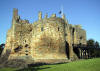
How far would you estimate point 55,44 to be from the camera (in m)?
27.2

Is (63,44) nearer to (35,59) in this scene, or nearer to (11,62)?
(35,59)

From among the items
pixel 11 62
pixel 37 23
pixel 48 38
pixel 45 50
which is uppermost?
pixel 37 23

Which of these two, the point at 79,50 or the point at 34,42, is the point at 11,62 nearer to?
the point at 34,42

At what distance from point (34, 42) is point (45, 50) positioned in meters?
3.45

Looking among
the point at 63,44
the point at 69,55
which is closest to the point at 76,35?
the point at 69,55

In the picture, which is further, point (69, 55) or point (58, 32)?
point (69, 55)

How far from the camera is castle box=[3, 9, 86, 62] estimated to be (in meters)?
27.1

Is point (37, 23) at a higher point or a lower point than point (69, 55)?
higher

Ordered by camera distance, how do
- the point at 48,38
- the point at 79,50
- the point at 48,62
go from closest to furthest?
the point at 48,62 < the point at 48,38 < the point at 79,50

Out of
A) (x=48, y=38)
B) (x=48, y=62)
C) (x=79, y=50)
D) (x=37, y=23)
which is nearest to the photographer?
(x=48, y=62)

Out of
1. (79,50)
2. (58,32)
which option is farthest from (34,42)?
(79,50)

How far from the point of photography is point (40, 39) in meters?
28.2

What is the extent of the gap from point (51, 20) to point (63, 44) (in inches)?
206

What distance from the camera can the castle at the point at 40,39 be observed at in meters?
27.1
